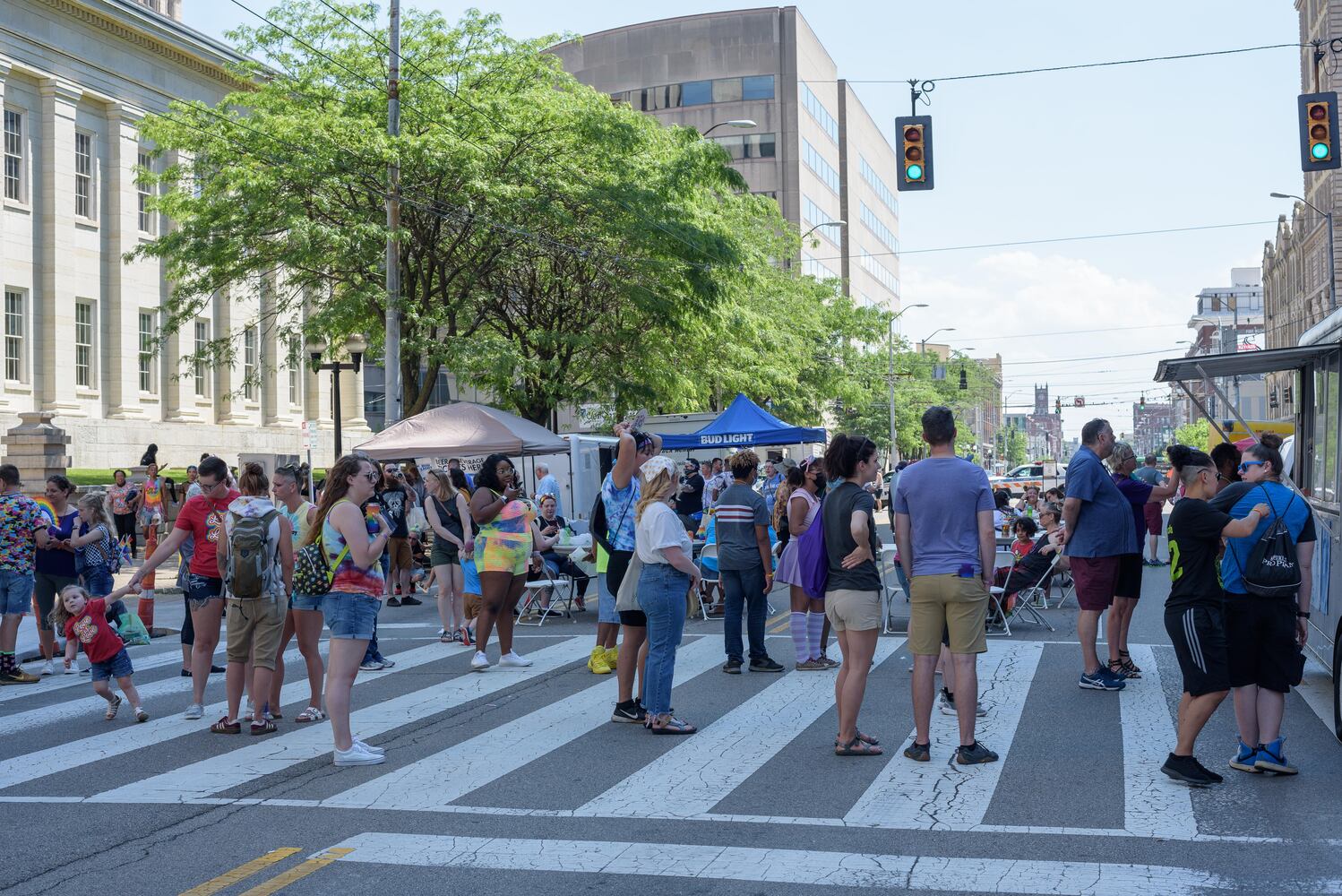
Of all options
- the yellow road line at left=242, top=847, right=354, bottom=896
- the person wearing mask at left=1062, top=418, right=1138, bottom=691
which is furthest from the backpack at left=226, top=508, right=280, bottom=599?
the person wearing mask at left=1062, top=418, right=1138, bottom=691

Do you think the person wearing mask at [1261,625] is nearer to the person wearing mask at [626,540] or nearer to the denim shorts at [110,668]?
the person wearing mask at [626,540]

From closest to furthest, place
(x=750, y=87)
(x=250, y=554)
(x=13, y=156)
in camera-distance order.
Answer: (x=250, y=554) < (x=13, y=156) < (x=750, y=87)

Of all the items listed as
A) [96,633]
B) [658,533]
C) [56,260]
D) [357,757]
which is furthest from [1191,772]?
[56,260]

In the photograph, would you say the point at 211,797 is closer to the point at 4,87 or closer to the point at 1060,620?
the point at 1060,620

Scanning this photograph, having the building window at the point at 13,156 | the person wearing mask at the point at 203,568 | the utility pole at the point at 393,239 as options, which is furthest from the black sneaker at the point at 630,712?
the building window at the point at 13,156

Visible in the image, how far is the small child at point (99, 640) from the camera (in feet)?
31.1

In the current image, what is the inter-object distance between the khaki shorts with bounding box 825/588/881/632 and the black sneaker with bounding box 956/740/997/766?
2.79 ft

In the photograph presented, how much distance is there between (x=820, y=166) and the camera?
82625 millimetres

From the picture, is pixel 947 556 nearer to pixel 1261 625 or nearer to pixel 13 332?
pixel 1261 625

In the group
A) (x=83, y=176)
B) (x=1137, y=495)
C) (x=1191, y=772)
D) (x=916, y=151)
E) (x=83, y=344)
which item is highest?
(x=83, y=176)

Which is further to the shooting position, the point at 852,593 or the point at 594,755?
the point at 594,755

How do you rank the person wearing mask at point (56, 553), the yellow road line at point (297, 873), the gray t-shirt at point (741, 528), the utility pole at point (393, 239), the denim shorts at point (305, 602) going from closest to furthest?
the yellow road line at point (297, 873) < the denim shorts at point (305, 602) < the gray t-shirt at point (741, 528) < the person wearing mask at point (56, 553) < the utility pole at point (393, 239)

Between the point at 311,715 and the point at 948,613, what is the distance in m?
4.64

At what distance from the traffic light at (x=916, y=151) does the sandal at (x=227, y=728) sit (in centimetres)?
1055
